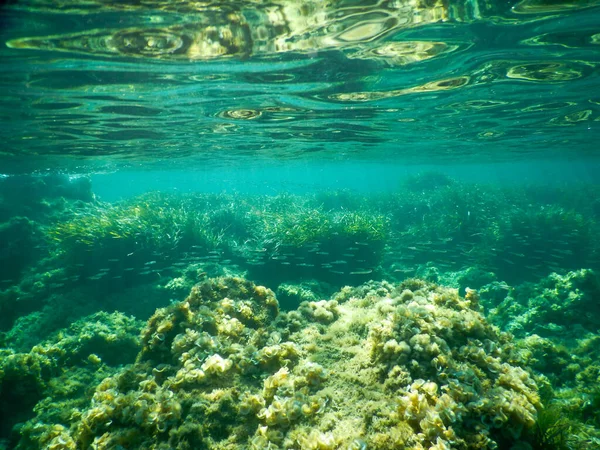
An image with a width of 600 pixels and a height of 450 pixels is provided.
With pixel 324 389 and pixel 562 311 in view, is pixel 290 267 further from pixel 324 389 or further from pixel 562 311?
pixel 562 311

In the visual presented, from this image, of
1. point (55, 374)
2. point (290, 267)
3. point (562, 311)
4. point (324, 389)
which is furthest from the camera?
point (290, 267)

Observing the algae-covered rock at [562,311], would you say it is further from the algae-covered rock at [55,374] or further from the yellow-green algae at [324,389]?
the algae-covered rock at [55,374]

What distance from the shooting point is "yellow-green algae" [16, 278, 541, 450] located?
365 centimetres

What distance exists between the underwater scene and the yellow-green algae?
32mm

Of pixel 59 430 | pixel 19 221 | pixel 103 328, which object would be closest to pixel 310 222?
pixel 103 328

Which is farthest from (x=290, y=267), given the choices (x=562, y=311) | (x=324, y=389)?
(x=562, y=311)

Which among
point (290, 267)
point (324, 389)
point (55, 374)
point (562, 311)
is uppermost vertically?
point (324, 389)

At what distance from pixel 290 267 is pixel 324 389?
27.6 ft

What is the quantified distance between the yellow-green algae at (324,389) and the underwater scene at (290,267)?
32 millimetres

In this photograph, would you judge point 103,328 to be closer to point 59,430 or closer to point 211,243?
point 59,430

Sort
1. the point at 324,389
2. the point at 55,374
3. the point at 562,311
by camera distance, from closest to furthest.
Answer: the point at 324,389, the point at 55,374, the point at 562,311

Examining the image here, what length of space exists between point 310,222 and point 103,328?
9.34 metres

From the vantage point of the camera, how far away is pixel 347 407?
428cm

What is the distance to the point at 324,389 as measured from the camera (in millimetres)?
4602
